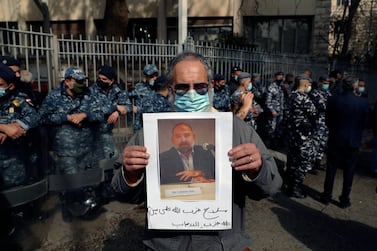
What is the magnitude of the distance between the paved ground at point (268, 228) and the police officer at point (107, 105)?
87 cm

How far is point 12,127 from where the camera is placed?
3.43m

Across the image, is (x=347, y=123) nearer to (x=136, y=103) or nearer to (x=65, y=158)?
(x=136, y=103)

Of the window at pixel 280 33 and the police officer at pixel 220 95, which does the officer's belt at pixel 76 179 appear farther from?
the window at pixel 280 33

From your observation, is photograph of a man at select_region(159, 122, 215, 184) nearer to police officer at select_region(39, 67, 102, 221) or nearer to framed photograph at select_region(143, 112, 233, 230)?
framed photograph at select_region(143, 112, 233, 230)

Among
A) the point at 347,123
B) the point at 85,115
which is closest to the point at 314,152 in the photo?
the point at 347,123

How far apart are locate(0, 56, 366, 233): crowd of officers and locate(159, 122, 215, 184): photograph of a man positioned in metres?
1.16

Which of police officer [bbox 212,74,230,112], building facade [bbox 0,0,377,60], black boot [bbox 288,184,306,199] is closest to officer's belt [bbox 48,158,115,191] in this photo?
police officer [bbox 212,74,230,112]

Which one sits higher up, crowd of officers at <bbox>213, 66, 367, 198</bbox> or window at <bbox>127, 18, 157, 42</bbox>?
window at <bbox>127, 18, 157, 42</bbox>

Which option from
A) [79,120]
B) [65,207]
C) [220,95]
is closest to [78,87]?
[79,120]

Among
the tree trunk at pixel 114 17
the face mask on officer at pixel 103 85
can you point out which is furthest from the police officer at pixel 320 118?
the tree trunk at pixel 114 17

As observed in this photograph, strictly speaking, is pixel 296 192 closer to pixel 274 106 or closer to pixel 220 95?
pixel 220 95

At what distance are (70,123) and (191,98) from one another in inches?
123

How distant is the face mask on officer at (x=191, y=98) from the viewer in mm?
1667

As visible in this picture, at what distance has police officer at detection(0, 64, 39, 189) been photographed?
11.2ft
